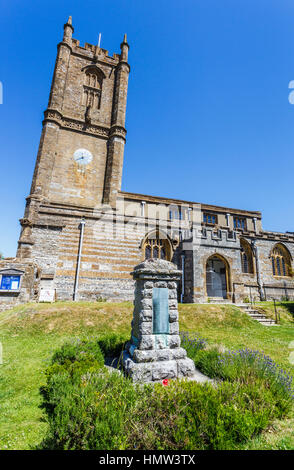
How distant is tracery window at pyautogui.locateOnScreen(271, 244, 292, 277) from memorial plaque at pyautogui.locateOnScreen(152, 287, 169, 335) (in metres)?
23.3

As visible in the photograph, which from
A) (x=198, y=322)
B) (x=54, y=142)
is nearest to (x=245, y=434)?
(x=198, y=322)

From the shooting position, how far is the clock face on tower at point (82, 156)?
22667 mm

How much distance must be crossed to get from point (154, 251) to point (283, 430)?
16016 millimetres

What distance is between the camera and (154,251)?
773 inches

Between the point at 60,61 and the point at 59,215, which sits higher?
the point at 60,61

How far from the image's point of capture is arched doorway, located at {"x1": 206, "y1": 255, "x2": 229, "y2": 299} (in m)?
18.3

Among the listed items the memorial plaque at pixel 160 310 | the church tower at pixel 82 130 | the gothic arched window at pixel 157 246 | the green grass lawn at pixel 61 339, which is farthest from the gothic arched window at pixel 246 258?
the memorial plaque at pixel 160 310

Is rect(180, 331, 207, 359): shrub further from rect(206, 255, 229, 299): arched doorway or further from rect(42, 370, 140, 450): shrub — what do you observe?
rect(206, 255, 229, 299): arched doorway

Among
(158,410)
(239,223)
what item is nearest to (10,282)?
(158,410)

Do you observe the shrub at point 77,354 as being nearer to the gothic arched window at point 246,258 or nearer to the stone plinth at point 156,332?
the stone plinth at point 156,332

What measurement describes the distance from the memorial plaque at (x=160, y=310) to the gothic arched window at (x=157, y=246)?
43.5ft

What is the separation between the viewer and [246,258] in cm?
2414
